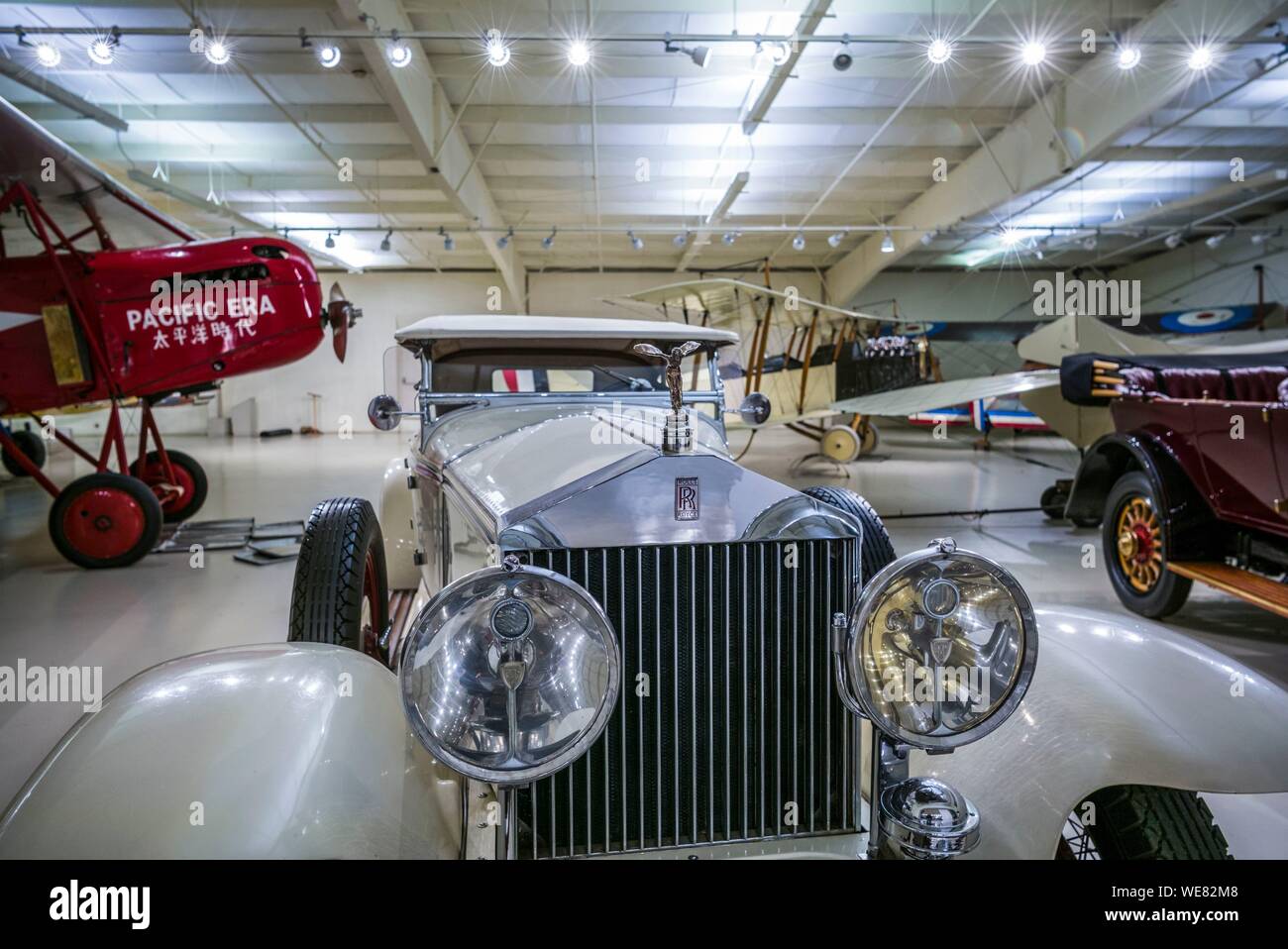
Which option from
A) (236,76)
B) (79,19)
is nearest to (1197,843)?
(79,19)

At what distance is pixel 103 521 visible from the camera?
527 cm

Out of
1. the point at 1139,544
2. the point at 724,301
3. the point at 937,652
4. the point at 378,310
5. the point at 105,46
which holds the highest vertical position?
the point at 378,310

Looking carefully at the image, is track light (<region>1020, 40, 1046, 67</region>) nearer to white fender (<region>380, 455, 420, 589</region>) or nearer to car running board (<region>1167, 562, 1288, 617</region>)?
car running board (<region>1167, 562, 1288, 617</region>)

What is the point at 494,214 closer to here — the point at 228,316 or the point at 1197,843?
the point at 228,316

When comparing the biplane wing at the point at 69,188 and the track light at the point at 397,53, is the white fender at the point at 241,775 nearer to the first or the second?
the biplane wing at the point at 69,188

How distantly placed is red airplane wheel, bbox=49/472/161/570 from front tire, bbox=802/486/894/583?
5.02 meters

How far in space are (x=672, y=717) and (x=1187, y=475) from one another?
376 centimetres

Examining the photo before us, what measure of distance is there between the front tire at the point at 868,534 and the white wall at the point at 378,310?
17735 mm

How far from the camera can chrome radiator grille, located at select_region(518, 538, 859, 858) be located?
1.49m

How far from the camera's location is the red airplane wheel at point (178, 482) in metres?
7.02

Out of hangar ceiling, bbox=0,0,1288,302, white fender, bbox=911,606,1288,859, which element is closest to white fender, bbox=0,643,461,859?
white fender, bbox=911,606,1288,859

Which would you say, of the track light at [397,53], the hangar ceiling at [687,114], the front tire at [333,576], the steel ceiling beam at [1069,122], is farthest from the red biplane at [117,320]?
the steel ceiling beam at [1069,122]

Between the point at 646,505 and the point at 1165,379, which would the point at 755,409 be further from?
the point at 1165,379

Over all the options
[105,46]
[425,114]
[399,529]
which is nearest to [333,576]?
[399,529]
